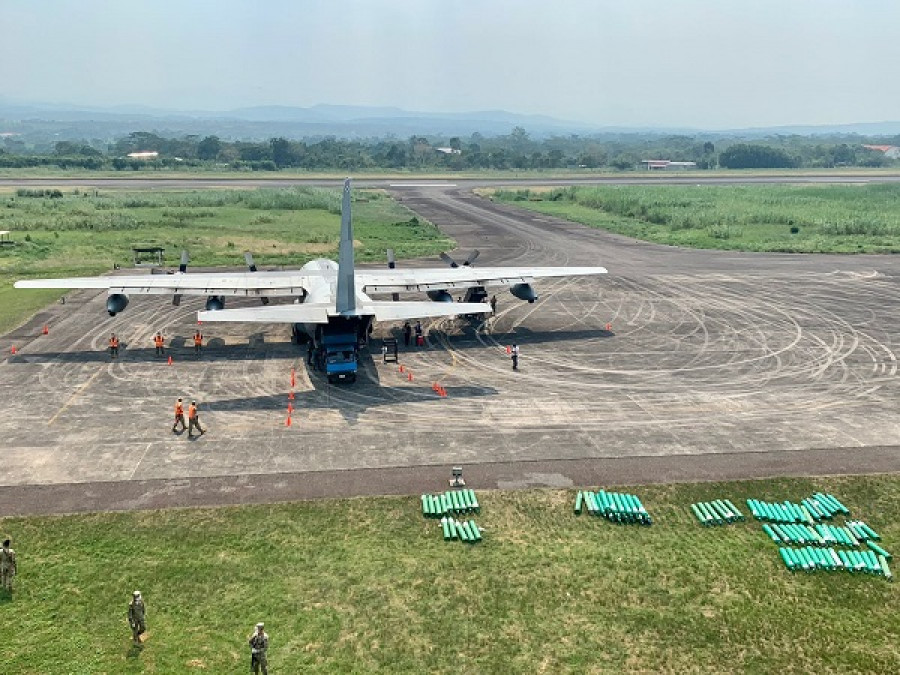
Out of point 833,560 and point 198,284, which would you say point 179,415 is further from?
point 833,560

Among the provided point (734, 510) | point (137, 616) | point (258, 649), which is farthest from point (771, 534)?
point (137, 616)

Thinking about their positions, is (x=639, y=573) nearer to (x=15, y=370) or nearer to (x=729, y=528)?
(x=729, y=528)

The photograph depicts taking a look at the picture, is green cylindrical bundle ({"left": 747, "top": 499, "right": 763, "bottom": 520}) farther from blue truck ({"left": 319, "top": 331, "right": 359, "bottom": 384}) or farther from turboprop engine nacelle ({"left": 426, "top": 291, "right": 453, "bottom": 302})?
turboprop engine nacelle ({"left": 426, "top": 291, "right": 453, "bottom": 302})

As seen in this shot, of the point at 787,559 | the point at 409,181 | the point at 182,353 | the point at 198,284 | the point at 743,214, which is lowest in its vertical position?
the point at 182,353

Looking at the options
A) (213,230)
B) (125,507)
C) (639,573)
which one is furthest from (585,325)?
(213,230)

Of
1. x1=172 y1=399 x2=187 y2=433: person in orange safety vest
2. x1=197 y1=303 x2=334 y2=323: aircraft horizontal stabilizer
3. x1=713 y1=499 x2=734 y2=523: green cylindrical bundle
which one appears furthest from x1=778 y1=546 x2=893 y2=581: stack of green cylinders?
x1=172 y1=399 x2=187 y2=433: person in orange safety vest
